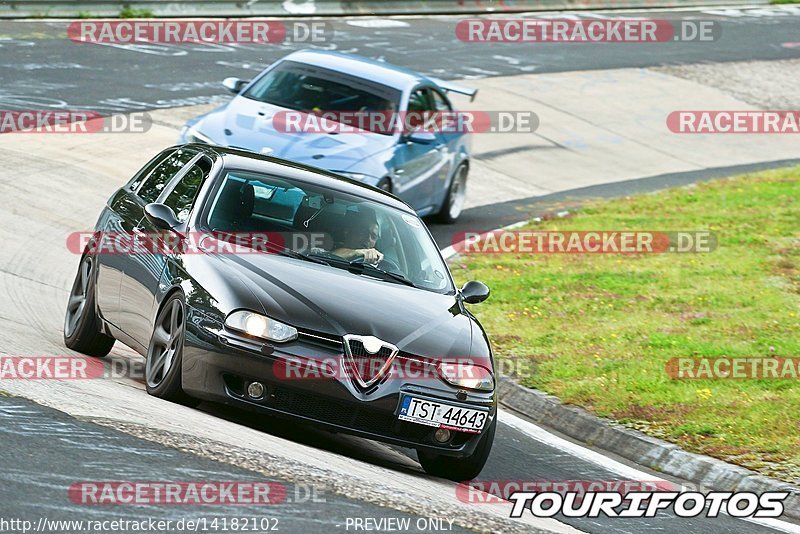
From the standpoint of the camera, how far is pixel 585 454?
9.17 m

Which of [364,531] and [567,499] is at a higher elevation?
[364,531]

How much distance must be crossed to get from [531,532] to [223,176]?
3.44 m

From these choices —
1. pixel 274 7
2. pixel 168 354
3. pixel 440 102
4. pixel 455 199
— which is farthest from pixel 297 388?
pixel 274 7

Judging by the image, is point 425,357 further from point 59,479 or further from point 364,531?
point 59,479

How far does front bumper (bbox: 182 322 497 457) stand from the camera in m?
7.29

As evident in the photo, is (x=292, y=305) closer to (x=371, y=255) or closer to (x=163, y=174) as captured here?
(x=371, y=255)

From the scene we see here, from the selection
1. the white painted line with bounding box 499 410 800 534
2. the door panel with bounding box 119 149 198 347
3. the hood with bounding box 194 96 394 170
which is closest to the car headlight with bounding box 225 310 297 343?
the door panel with bounding box 119 149 198 347

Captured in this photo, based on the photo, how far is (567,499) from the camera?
25.6ft

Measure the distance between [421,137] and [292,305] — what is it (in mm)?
8161

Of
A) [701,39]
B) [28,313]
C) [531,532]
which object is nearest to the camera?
[531,532]

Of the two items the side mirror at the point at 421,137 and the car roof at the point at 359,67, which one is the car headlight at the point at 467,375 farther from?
the car roof at the point at 359,67

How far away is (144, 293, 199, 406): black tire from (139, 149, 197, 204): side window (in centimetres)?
150

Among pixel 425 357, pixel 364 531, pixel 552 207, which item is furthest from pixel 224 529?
pixel 552 207

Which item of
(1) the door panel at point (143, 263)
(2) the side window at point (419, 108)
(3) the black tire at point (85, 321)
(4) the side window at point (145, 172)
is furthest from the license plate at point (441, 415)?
(2) the side window at point (419, 108)
